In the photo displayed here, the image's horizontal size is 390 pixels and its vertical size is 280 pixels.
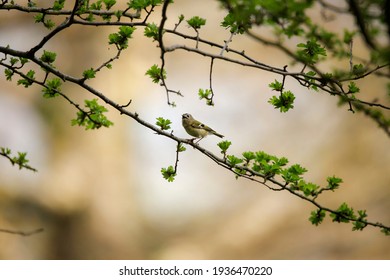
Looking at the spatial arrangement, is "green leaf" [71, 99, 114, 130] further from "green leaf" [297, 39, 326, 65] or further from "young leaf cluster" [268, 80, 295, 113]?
"green leaf" [297, 39, 326, 65]

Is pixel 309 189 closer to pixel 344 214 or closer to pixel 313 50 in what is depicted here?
pixel 344 214

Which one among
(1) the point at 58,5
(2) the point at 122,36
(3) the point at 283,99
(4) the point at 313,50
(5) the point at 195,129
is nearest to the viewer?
(4) the point at 313,50

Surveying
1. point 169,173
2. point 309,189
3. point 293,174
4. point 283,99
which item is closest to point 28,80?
point 169,173

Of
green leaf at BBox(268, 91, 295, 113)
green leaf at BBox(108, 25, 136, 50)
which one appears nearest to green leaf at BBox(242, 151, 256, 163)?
green leaf at BBox(268, 91, 295, 113)

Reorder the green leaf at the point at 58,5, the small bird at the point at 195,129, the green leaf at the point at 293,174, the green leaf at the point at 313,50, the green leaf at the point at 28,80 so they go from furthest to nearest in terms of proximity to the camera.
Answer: the small bird at the point at 195,129
the green leaf at the point at 58,5
the green leaf at the point at 28,80
the green leaf at the point at 293,174
the green leaf at the point at 313,50

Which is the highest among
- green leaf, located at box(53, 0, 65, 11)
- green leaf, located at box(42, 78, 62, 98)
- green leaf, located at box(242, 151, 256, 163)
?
green leaf, located at box(53, 0, 65, 11)

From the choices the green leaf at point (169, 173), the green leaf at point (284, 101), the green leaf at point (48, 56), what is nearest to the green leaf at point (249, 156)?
the green leaf at point (284, 101)

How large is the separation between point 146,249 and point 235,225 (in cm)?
294

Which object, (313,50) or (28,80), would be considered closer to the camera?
Result: (313,50)

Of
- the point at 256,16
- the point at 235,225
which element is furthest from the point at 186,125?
the point at 235,225

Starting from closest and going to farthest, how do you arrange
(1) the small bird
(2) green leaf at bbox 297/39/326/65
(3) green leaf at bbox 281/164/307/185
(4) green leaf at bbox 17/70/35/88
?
(2) green leaf at bbox 297/39/326/65 → (3) green leaf at bbox 281/164/307/185 → (4) green leaf at bbox 17/70/35/88 → (1) the small bird

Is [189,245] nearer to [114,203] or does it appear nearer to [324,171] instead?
[114,203]

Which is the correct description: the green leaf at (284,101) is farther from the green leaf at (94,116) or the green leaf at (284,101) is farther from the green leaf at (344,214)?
the green leaf at (94,116)

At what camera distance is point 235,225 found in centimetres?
1489
